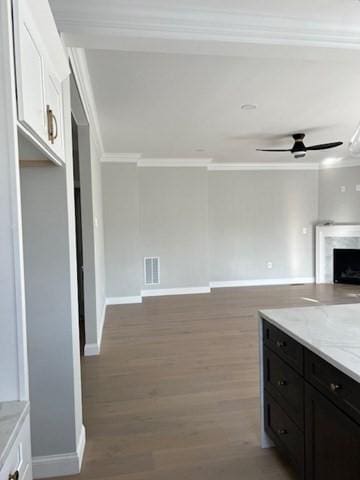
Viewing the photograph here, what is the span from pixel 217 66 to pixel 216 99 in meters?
Answer: 0.69

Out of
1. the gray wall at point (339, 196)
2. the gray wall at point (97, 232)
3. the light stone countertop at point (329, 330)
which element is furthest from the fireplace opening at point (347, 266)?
the light stone countertop at point (329, 330)

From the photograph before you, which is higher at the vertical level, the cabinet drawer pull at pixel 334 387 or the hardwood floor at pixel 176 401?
the cabinet drawer pull at pixel 334 387

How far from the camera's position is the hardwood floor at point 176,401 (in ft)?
6.63

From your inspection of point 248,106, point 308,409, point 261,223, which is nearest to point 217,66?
point 248,106

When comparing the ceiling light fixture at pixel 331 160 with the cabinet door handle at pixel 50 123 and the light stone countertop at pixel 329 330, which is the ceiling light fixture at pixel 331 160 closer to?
the light stone countertop at pixel 329 330

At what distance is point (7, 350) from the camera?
3.11ft

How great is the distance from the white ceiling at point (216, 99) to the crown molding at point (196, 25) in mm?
493

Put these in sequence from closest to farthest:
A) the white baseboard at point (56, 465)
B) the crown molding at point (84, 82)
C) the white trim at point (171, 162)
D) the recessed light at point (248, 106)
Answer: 1. the white baseboard at point (56, 465)
2. the crown molding at point (84, 82)
3. the recessed light at point (248, 106)
4. the white trim at point (171, 162)

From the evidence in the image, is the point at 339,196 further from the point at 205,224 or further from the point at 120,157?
the point at 120,157

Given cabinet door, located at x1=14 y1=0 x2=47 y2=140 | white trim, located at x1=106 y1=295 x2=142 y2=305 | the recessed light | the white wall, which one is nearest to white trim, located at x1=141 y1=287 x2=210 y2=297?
the white wall

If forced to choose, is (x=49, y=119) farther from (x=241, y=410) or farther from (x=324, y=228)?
(x=324, y=228)

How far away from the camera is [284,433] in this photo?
6.15 feet

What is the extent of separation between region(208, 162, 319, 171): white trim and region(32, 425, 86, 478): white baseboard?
5890 mm

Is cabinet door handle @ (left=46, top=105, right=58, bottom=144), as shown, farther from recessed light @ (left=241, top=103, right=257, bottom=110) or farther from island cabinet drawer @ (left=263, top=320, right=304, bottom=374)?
recessed light @ (left=241, top=103, right=257, bottom=110)
